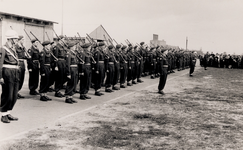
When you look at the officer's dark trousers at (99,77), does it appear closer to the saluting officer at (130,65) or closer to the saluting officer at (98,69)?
the saluting officer at (98,69)

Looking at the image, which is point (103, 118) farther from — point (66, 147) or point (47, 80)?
point (47, 80)

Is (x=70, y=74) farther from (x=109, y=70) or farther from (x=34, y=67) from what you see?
(x=109, y=70)

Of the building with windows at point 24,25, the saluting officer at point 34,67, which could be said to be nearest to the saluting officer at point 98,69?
the saluting officer at point 34,67

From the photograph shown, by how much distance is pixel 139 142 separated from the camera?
5074mm

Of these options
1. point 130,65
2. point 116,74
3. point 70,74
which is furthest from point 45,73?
point 130,65

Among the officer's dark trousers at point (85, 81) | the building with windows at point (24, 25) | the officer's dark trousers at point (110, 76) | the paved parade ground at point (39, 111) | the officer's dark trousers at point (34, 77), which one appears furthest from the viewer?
the building with windows at point (24, 25)

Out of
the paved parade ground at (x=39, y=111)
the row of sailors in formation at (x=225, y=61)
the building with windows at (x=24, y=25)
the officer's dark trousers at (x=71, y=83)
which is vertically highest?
the building with windows at (x=24, y=25)

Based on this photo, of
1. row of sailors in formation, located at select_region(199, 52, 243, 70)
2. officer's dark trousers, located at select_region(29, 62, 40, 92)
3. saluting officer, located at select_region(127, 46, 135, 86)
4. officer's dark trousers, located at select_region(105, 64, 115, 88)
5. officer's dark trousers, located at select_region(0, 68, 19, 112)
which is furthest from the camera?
row of sailors in formation, located at select_region(199, 52, 243, 70)

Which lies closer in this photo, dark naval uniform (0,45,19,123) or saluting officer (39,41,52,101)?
dark naval uniform (0,45,19,123)

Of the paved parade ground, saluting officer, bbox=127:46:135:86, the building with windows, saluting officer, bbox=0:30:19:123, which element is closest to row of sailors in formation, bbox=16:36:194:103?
the paved parade ground

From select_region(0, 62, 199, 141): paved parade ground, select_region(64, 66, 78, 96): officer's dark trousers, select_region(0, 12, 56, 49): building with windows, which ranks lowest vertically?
select_region(0, 62, 199, 141): paved parade ground

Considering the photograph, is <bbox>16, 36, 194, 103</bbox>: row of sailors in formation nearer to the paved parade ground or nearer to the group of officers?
the group of officers

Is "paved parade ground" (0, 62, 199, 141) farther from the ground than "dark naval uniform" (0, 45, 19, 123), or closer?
closer

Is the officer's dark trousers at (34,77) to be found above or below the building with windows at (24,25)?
below
